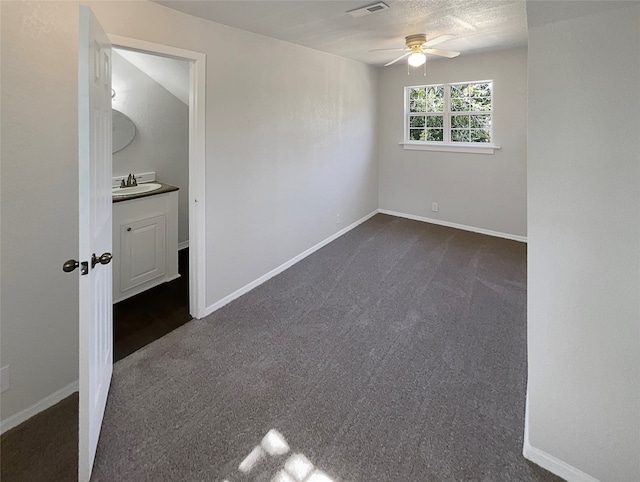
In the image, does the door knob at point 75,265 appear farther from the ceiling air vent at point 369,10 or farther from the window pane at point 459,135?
the window pane at point 459,135

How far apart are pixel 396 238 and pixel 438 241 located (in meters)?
0.54

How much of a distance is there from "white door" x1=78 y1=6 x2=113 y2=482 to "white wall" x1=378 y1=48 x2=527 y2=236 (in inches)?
179

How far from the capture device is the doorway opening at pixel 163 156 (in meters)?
2.83

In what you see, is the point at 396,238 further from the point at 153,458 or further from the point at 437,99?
the point at 153,458

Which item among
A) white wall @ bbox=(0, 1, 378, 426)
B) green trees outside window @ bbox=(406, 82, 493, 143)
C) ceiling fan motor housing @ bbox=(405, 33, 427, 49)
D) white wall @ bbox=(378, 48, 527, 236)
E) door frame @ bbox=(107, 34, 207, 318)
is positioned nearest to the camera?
white wall @ bbox=(0, 1, 378, 426)

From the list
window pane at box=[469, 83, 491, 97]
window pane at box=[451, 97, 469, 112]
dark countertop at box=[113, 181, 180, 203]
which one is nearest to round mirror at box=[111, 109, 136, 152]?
dark countertop at box=[113, 181, 180, 203]

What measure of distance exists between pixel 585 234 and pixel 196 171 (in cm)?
248

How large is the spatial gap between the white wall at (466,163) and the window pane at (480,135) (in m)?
0.16

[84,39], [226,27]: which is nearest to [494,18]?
[226,27]

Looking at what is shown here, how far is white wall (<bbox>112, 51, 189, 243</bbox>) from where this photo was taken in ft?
12.4

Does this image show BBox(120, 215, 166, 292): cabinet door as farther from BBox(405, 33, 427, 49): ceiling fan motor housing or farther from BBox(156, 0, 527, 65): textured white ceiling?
BBox(405, 33, 427, 49): ceiling fan motor housing

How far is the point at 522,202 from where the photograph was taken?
5059 mm

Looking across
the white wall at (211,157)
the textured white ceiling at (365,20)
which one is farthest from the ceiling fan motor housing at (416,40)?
the white wall at (211,157)

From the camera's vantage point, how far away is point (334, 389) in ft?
7.41
